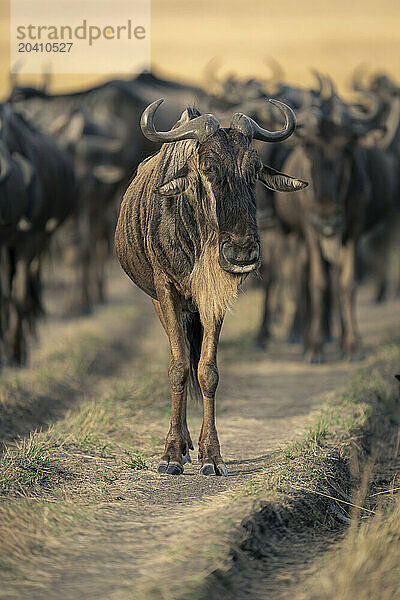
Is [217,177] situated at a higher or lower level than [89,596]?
higher

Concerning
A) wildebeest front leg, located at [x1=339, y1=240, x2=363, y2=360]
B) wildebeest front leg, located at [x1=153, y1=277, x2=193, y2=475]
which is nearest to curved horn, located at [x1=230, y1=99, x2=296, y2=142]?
wildebeest front leg, located at [x1=153, y1=277, x2=193, y2=475]

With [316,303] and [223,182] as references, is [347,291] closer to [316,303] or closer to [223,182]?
[316,303]

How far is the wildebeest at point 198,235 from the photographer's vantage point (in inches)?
224

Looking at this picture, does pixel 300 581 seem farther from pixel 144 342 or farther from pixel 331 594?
pixel 144 342

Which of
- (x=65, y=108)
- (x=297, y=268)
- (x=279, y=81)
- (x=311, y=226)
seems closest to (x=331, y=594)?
(x=311, y=226)

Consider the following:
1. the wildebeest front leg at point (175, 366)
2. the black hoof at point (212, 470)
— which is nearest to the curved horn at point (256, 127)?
the wildebeest front leg at point (175, 366)

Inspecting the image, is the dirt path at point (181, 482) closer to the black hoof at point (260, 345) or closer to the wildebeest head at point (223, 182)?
the black hoof at point (260, 345)

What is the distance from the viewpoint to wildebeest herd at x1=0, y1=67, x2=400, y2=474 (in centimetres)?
587

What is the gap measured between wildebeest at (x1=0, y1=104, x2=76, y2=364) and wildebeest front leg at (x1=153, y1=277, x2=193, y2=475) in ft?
13.6

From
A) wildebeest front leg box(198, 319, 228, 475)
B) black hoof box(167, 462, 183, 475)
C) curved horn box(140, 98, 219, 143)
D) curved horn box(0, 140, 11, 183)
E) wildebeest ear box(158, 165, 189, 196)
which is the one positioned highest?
curved horn box(0, 140, 11, 183)

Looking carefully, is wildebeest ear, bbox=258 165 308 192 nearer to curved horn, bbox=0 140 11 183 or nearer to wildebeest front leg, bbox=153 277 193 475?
wildebeest front leg, bbox=153 277 193 475

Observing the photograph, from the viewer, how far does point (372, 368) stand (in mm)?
9844

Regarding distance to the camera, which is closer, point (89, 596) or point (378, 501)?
point (89, 596)

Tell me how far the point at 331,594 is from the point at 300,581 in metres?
0.34
